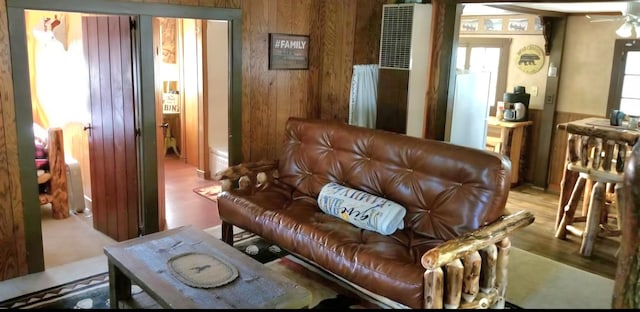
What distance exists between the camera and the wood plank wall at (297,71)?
4.27m

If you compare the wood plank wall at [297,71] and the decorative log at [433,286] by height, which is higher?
→ the wood plank wall at [297,71]

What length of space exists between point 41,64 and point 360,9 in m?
3.46

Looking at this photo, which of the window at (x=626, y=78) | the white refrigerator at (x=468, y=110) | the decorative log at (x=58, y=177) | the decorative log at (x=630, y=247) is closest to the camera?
the decorative log at (x=630, y=247)

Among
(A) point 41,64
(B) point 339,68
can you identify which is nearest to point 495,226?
(B) point 339,68

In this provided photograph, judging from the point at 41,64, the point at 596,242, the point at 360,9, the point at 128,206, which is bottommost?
the point at 596,242

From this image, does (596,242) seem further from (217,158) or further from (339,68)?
(217,158)

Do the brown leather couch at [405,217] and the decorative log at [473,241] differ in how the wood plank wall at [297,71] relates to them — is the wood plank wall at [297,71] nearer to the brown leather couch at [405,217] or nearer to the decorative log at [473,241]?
the brown leather couch at [405,217]

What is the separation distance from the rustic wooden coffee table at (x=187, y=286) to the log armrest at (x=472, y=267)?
0.62 metres

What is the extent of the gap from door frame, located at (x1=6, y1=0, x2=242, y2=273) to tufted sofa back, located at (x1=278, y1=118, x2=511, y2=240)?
2.41 ft

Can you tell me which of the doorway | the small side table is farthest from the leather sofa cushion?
the small side table

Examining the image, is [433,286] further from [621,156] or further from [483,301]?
[621,156]

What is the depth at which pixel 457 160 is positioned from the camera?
9.72 ft

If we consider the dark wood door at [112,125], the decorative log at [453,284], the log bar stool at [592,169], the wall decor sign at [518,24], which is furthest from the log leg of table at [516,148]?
the dark wood door at [112,125]

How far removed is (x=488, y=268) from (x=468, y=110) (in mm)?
2088
